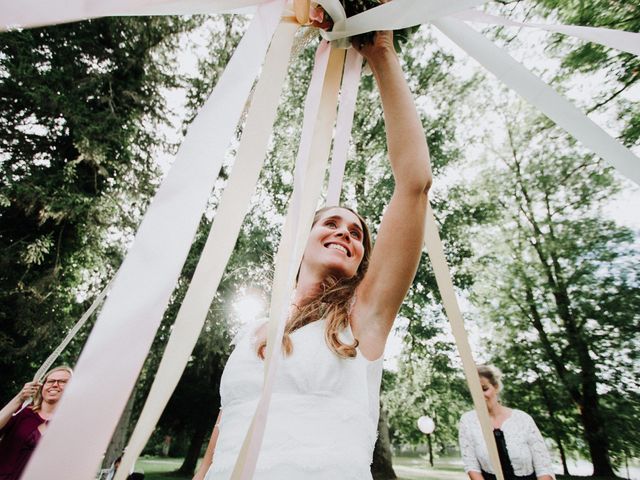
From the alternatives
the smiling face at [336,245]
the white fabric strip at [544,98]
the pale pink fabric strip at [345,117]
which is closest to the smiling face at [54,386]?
the smiling face at [336,245]

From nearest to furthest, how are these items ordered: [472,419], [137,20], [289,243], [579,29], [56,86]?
1. [289,243]
2. [579,29]
3. [472,419]
4. [56,86]
5. [137,20]

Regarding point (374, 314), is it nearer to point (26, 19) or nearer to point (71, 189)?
point (26, 19)

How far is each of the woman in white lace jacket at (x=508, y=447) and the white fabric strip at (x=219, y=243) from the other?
326cm

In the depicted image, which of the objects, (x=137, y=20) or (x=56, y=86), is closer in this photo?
(x=56, y=86)

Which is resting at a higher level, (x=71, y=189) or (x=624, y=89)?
(x=624, y=89)

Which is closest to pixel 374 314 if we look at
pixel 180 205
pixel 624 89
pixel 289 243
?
pixel 289 243

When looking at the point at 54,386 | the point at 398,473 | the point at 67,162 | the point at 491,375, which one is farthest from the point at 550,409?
the point at 67,162

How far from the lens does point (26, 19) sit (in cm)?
79

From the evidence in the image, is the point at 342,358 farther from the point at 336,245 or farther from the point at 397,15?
the point at 397,15

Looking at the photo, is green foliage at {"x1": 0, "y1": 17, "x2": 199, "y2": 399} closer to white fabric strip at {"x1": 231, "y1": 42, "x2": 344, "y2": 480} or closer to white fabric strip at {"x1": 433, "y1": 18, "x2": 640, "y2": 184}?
white fabric strip at {"x1": 231, "y1": 42, "x2": 344, "y2": 480}

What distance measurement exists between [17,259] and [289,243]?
36.1 feet

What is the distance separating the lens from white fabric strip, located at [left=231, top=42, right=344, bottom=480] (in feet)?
2.38

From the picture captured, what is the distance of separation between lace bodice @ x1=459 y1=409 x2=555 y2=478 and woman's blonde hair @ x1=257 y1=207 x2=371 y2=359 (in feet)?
8.68

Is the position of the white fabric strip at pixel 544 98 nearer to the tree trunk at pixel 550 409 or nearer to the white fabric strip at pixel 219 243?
the white fabric strip at pixel 219 243
